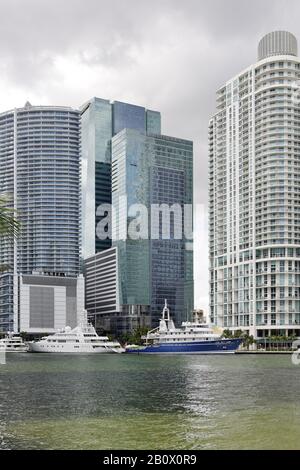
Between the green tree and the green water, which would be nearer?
the green tree

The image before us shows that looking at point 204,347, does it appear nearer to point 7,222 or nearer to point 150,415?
point 150,415

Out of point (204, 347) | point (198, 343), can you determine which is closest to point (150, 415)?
point (204, 347)

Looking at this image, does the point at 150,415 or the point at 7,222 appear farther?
the point at 150,415

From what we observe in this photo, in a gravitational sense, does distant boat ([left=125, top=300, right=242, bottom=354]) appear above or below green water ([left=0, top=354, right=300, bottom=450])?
below

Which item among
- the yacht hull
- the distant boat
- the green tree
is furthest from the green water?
the distant boat

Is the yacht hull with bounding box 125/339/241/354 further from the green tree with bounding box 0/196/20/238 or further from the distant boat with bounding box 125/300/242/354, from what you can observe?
the green tree with bounding box 0/196/20/238

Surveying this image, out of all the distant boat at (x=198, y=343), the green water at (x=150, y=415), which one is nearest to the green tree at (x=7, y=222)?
the green water at (x=150, y=415)

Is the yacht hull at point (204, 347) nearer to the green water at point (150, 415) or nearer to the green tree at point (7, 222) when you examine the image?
the green water at point (150, 415)

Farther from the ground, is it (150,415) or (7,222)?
(7,222)

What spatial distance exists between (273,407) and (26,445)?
22474 mm

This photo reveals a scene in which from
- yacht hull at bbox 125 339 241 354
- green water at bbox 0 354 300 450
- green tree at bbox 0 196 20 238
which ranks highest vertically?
green tree at bbox 0 196 20 238

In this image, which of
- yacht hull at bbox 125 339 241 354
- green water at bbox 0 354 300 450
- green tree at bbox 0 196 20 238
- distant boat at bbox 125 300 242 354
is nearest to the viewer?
green tree at bbox 0 196 20 238

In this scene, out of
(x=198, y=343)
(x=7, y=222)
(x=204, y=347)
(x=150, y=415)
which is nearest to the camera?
(x=7, y=222)
